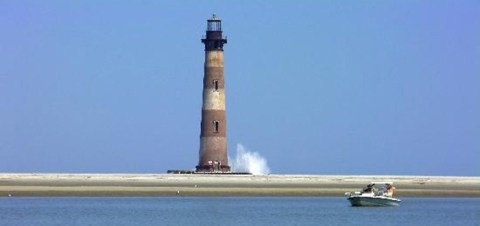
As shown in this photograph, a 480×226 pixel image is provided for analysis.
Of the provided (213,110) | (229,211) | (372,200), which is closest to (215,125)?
(213,110)

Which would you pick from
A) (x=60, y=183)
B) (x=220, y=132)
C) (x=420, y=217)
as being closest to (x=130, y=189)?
(x=60, y=183)

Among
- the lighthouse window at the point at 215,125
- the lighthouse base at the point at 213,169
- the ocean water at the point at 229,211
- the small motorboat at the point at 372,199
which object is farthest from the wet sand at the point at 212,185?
the small motorboat at the point at 372,199

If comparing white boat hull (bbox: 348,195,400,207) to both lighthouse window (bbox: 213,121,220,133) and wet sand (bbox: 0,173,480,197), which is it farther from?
lighthouse window (bbox: 213,121,220,133)

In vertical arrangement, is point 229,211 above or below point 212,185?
below

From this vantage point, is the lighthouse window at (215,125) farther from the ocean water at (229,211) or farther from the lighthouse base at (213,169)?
the ocean water at (229,211)

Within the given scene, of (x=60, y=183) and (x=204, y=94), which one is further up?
(x=204, y=94)

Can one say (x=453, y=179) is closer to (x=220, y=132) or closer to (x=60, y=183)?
(x=220, y=132)

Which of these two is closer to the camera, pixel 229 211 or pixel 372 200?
pixel 229 211

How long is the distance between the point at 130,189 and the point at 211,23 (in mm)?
13322

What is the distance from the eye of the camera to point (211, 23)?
82.0 meters

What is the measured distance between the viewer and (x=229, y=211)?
61250mm

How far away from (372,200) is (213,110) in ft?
55.9

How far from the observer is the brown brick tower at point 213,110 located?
262 feet

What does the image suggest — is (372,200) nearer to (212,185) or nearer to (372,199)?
(372,199)
